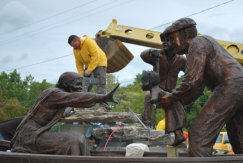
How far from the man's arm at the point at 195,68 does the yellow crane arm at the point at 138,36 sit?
5.48 metres

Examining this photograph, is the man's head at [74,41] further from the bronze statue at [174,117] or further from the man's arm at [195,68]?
the man's arm at [195,68]

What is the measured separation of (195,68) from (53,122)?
4.97ft

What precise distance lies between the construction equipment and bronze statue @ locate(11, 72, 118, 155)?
500 cm

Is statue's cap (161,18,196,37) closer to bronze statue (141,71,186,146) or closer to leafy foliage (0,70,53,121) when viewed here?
bronze statue (141,71,186,146)

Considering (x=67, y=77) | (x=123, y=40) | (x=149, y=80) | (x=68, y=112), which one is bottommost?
(x=68, y=112)

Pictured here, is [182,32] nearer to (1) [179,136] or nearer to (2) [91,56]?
(1) [179,136]

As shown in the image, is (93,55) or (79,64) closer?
(93,55)

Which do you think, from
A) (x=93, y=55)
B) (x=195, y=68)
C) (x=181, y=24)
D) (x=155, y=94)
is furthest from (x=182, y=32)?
(x=93, y=55)

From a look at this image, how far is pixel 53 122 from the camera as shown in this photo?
3055mm

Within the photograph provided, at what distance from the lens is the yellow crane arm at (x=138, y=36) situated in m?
8.08

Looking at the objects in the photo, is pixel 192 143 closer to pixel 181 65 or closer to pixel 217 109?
pixel 217 109

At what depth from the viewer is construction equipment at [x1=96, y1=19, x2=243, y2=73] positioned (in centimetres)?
809

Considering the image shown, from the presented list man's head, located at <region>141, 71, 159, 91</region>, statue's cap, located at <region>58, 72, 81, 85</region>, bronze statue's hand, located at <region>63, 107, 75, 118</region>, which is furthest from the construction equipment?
man's head, located at <region>141, 71, 159, 91</region>

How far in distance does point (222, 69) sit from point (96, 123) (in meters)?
4.36
